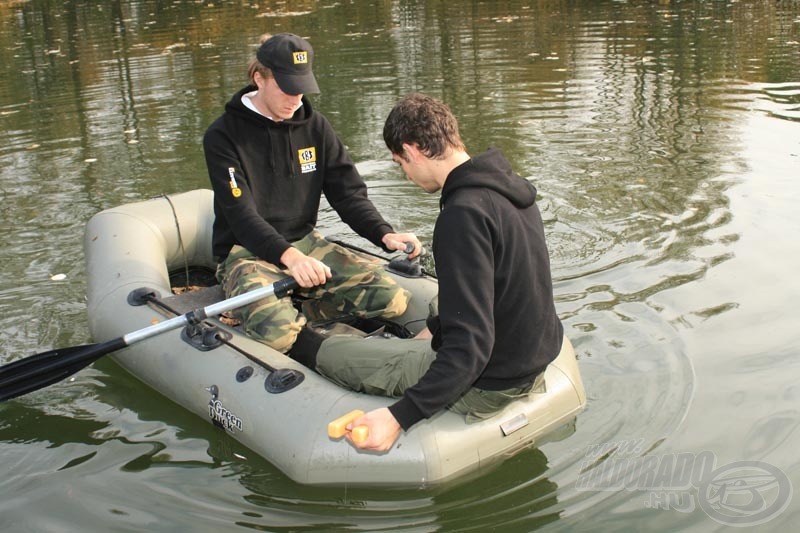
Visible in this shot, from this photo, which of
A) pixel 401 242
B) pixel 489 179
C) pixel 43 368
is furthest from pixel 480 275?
pixel 43 368

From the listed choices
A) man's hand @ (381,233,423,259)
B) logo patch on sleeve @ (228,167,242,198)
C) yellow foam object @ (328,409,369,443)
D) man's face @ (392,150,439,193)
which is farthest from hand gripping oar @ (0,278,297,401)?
man's face @ (392,150,439,193)

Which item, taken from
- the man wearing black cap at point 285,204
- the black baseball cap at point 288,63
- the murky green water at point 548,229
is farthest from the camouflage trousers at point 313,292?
the black baseball cap at point 288,63

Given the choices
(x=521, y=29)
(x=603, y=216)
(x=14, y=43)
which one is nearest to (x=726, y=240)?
(x=603, y=216)

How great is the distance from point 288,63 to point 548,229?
2615mm

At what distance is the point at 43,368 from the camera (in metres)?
3.87

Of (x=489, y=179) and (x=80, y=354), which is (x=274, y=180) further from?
(x=489, y=179)

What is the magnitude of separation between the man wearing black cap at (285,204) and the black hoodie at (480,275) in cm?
110

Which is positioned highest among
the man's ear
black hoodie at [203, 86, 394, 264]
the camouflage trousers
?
the man's ear

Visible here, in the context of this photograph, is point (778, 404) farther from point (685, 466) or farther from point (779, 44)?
point (779, 44)

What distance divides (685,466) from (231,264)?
2174 mm

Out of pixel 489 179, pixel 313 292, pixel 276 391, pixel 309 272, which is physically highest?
pixel 489 179

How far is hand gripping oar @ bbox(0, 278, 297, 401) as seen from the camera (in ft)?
12.5

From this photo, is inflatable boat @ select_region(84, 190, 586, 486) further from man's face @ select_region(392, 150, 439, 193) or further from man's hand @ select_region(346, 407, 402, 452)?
man's face @ select_region(392, 150, 439, 193)

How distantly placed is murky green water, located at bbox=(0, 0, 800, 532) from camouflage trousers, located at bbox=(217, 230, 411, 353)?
51cm
